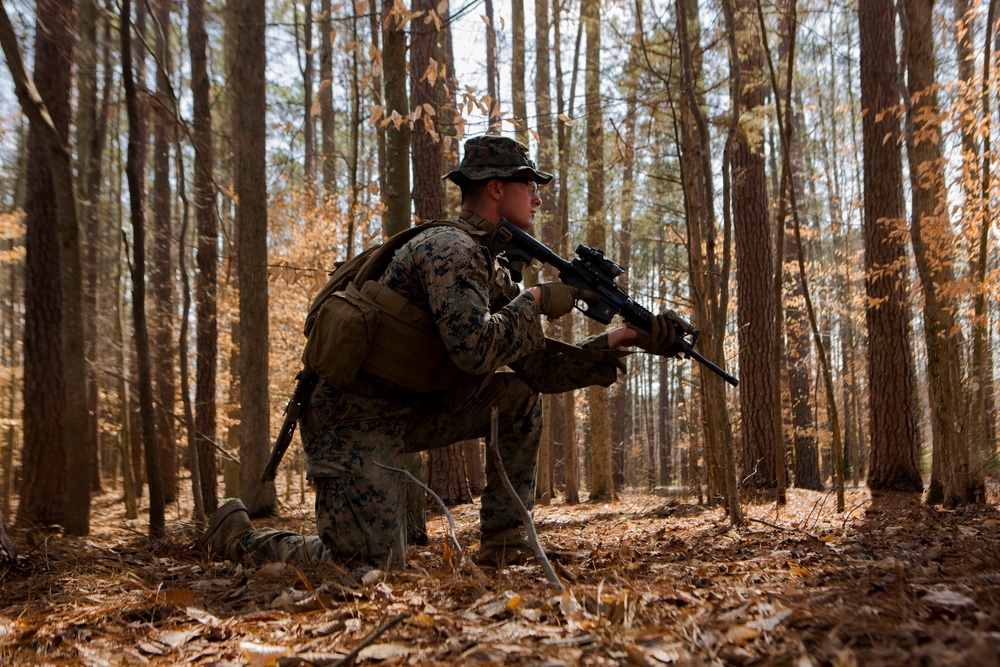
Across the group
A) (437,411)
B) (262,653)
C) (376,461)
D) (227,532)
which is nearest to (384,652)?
(262,653)

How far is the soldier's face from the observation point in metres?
3.54

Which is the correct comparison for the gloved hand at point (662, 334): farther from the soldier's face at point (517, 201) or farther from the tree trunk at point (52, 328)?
the tree trunk at point (52, 328)

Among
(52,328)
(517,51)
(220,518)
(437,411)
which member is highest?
(517,51)

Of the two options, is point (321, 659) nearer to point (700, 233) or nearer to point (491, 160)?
point (491, 160)

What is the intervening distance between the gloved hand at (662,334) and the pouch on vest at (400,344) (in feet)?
3.28

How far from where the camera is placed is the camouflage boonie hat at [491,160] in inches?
136

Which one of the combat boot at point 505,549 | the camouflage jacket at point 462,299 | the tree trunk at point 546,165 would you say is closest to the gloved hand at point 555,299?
the camouflage jacket at point 462,299

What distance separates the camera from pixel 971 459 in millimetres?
5137

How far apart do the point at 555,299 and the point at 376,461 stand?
1144 mm

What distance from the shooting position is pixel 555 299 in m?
3.36

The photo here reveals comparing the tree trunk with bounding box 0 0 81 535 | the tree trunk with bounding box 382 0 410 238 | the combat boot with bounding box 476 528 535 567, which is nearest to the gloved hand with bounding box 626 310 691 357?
the combat boot with bounding box 476 528 535 567

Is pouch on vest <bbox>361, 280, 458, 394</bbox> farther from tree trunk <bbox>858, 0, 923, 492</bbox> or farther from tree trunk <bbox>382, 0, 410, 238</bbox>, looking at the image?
tree trunk <bbox>858, 0, 923, 492</bbox>

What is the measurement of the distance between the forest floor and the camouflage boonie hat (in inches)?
72.5

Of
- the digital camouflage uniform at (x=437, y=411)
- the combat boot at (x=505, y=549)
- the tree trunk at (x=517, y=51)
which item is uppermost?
the tree trunk at (x=517, y=51)
